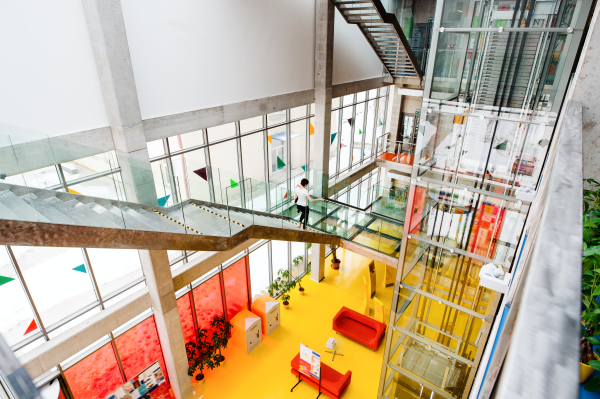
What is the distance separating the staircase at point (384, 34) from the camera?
519 inches

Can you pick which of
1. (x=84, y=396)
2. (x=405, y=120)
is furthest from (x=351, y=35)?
(x=84, y=396)

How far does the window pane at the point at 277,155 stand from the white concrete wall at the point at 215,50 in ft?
5.87

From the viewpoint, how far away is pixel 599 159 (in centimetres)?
362

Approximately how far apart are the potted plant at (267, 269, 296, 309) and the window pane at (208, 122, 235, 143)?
256 inches

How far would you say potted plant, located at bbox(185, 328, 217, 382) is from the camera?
38.3ft

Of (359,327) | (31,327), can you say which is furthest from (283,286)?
(31,327)

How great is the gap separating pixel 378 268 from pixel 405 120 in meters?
9.85

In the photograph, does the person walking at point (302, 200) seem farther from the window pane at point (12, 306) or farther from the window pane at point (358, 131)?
the window pane at point (358, 131)

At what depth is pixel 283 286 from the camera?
1602cm

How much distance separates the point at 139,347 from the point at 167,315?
1618 mm

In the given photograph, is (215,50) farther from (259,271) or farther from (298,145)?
(259,271)

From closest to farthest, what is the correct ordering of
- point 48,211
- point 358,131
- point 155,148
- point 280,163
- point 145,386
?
point 48,211 → point 155,148 → point 145,386 → point 280,163 → point 358,131

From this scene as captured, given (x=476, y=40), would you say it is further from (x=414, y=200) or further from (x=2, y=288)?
(x=2, y=288)

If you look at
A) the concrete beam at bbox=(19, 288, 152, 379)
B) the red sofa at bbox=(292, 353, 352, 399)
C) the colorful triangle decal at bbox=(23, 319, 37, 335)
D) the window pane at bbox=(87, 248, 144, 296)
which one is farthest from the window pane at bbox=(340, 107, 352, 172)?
the colorful triangle decal at bbox=(23, 319, 37, 335)
